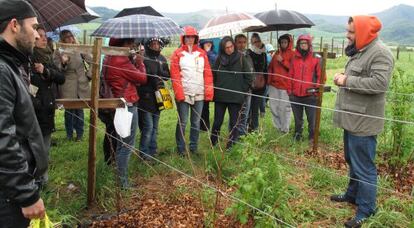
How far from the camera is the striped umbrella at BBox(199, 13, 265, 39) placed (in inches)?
221

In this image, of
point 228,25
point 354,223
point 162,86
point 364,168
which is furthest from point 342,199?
point 228,25

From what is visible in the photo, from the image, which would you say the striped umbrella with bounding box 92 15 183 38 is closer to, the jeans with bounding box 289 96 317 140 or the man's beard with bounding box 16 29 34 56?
the man's beard with bounding box 16 29 34 56

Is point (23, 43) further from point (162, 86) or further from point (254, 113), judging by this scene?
point (254, 113)

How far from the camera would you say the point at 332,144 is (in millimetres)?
6230

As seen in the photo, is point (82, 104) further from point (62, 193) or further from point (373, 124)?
point (373, 124)

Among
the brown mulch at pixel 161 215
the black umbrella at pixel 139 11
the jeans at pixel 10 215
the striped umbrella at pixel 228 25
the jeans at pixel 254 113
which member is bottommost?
the brown mulch at pixel 161 215

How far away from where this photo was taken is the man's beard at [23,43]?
1995mm

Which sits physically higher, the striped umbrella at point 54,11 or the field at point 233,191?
the striped umbrella at point 54,11

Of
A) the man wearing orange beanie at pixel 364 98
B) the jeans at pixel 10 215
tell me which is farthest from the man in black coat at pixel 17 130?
the man wearing orange beanie at pixel 364 98

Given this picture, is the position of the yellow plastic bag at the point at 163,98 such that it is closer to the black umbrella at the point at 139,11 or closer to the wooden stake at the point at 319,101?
the black umbrella at the point at 139,11

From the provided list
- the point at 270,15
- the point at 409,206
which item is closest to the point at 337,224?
the point at 409,206

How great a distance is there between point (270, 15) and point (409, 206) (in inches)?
154

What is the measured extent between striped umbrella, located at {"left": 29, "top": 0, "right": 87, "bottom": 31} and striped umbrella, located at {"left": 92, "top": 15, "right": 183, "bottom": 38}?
411 millimetres

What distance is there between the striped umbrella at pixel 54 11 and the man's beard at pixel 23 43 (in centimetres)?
264
